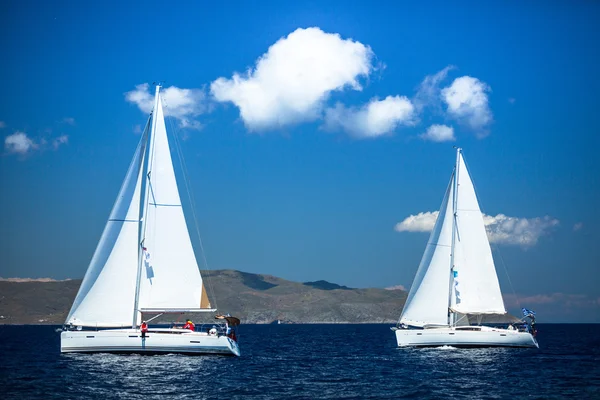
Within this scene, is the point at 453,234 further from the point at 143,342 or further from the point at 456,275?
the point at 143,342

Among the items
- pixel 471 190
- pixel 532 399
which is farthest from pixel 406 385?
pixel 471 190

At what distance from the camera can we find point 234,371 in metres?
45.2

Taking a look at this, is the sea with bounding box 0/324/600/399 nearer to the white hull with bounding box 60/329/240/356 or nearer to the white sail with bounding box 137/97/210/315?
the white hull with bounding box 60/329/240/356

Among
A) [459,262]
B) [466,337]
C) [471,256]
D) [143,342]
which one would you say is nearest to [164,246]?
[143,342]

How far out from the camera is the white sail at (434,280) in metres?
60.8

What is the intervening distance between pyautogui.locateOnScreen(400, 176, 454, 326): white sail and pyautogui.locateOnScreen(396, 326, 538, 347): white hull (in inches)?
59.4

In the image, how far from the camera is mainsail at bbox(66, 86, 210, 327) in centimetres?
4747

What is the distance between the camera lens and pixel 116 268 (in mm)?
47969

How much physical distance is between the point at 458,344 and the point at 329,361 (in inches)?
418

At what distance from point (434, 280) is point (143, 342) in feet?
85.6

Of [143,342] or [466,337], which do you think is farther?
[466,337]

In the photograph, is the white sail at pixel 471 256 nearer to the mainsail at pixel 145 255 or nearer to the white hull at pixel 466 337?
the white hull at pixel 466 337

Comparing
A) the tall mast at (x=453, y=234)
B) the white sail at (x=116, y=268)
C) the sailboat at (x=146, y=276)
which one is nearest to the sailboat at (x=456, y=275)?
the tall mast at (x=453, y=234)

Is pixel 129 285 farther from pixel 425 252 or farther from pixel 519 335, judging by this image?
pixel 519 335
